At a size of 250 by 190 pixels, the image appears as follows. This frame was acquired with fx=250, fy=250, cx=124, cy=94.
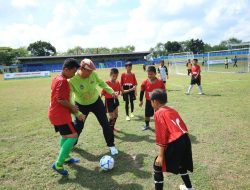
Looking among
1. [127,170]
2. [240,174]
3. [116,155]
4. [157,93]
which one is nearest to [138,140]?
[116,155]

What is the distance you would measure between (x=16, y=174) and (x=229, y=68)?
28.0m

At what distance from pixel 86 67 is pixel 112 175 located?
6.84 ft

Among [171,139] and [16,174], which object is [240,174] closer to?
[171,139]

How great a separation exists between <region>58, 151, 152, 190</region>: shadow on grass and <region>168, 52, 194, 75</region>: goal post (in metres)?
24.4

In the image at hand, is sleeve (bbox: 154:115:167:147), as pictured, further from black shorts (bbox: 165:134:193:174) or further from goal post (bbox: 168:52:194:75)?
goal post (bbox: 168:52:194:75)

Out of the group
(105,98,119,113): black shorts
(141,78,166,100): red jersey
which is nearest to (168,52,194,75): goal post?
(141,78,166,100): red jersey

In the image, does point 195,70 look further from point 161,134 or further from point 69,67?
point 161,134

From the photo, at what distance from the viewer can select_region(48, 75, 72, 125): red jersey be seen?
4.22 meters

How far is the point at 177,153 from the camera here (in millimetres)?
3254

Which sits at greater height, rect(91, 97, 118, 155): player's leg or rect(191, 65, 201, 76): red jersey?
rect(191, 65, 201, 76): red jersey

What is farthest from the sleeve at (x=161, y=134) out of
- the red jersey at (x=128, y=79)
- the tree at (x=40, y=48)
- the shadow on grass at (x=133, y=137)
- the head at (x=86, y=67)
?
the tree at (x=40, y=48)

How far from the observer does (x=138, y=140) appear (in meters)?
6.38

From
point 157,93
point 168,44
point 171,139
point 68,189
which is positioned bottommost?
→ point 68,189

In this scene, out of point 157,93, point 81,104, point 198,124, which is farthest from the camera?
point 198,124
